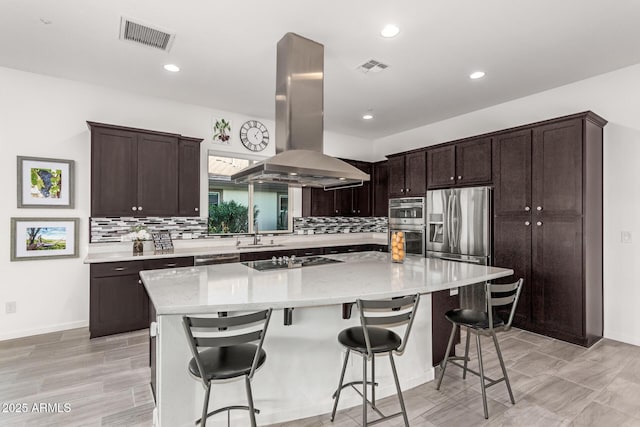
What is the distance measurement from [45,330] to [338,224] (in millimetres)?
4534

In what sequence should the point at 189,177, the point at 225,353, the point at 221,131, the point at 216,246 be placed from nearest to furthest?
the point at 225,353
the point at 189,177
the point at 216,246
the point at 221,131

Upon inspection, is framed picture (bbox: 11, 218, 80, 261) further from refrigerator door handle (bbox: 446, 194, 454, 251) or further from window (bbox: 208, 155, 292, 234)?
refrigerator door handle (bbox: 446, 194, 454, 251)

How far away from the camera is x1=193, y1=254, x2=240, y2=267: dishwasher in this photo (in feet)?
13.6

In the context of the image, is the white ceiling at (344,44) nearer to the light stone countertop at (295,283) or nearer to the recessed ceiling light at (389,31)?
the recessed ceiling light at (389,31)

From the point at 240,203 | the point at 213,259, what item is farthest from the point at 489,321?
the point at 240,203

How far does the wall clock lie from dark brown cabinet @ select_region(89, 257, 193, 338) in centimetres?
231

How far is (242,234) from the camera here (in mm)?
5195

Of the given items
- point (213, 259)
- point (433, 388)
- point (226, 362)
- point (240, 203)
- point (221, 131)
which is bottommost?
point (433, 388)

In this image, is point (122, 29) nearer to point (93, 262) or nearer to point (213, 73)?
point (213, 73)

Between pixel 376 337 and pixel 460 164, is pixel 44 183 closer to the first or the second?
pixel 376 337

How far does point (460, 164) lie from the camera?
4516mm

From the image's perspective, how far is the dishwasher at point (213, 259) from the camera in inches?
163

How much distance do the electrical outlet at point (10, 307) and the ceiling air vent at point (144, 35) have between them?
10.2 ft

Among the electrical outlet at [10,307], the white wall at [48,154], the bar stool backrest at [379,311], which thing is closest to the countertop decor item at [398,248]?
A: the bar stool backrest at [379,311]
